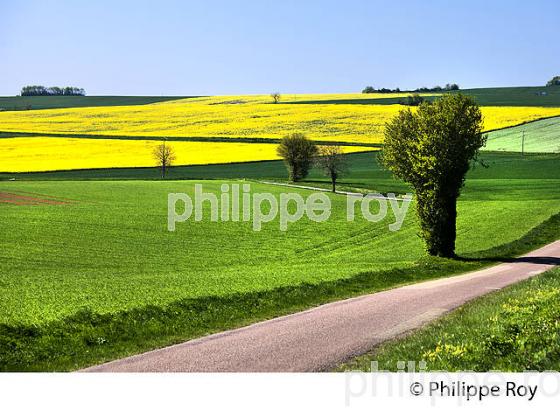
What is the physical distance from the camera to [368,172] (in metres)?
89.6

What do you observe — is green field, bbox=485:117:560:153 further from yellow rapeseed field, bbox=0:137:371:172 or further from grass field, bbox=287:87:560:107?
grass field, bbox=287:87:560:107

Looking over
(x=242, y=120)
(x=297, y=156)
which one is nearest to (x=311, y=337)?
(x=297, y=156)

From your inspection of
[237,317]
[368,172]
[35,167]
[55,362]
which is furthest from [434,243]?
[35,167]

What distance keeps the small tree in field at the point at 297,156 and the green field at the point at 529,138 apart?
29.6 m

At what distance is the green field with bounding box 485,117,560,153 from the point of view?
98.8 metres

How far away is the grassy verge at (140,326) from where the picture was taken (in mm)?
15961

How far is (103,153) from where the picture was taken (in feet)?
332

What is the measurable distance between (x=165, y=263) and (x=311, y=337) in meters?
17.2

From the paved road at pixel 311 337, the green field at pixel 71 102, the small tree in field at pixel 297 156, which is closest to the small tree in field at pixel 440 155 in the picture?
the paved road at pixel 311 337

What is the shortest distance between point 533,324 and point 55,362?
10107 millimetres

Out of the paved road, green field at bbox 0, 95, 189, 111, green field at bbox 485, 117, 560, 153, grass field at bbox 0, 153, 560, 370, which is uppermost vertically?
green field at bbox 0, 95, 189, 111

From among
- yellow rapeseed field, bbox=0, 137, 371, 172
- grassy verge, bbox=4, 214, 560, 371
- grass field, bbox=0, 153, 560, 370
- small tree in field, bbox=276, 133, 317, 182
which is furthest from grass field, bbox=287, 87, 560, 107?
grassy verge, bbox=4, 214, 560, 371

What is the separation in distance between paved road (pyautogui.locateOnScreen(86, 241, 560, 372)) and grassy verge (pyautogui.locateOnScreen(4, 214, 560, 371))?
3.13 ft
